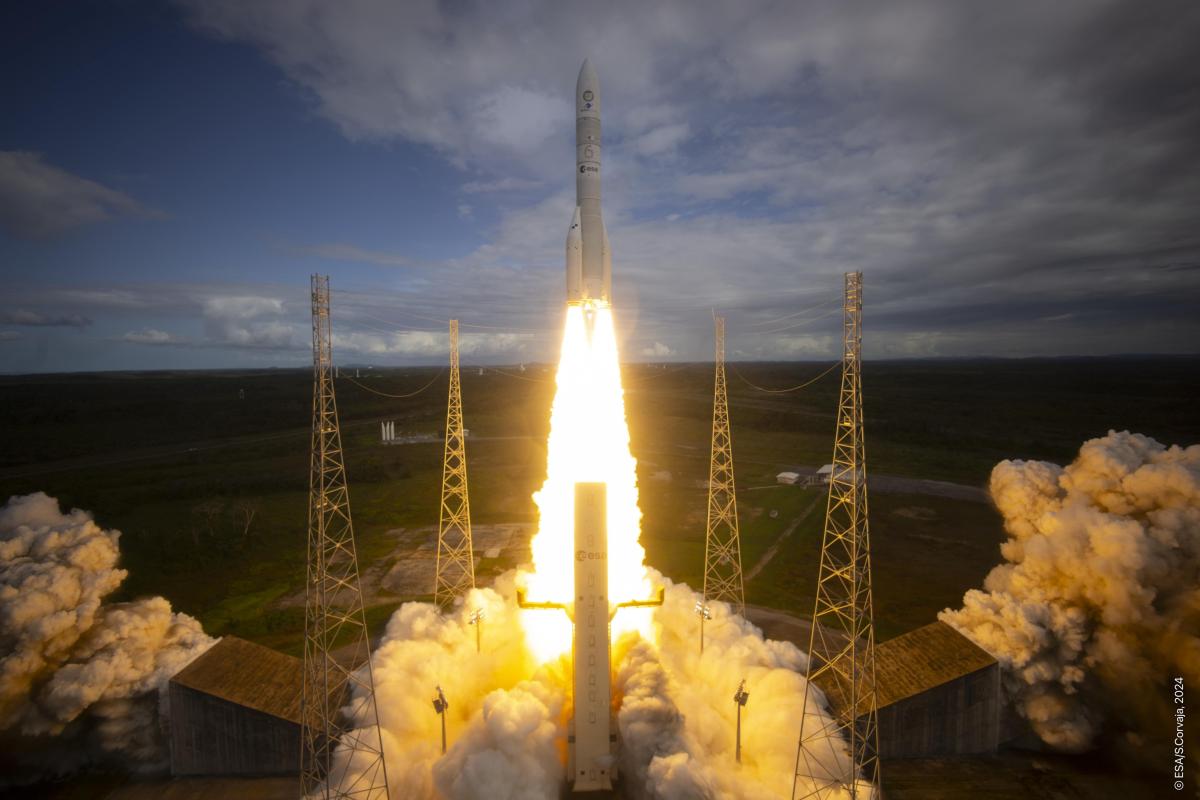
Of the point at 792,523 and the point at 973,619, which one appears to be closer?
the point at 973,619

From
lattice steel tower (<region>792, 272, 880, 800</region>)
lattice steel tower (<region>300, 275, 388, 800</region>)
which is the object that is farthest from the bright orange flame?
lattice steel tower (<region>792, 272, 880, 800</region>)

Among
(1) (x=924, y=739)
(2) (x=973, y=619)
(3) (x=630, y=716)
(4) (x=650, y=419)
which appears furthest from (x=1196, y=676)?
(4) (x=650, y=419)

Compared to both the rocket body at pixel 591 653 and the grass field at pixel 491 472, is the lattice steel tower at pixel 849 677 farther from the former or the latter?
the grass field at pixel 491 472

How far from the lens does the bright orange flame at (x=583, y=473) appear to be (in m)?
21.8

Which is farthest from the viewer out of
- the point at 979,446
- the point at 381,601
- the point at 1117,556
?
the point at 979,446

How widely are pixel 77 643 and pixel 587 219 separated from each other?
22907 mm

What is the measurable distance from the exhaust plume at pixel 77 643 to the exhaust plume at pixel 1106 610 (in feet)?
97.0

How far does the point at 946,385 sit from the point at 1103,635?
17308cm

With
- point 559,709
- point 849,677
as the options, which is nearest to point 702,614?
point 849,677

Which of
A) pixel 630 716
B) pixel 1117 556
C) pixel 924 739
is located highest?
pixel 1117 556

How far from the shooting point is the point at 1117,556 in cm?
2100

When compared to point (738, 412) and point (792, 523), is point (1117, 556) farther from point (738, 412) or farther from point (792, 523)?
point (738, 412)

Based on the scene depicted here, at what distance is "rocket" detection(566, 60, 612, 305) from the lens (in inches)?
824

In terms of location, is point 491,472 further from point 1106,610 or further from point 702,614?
point 1106,610
